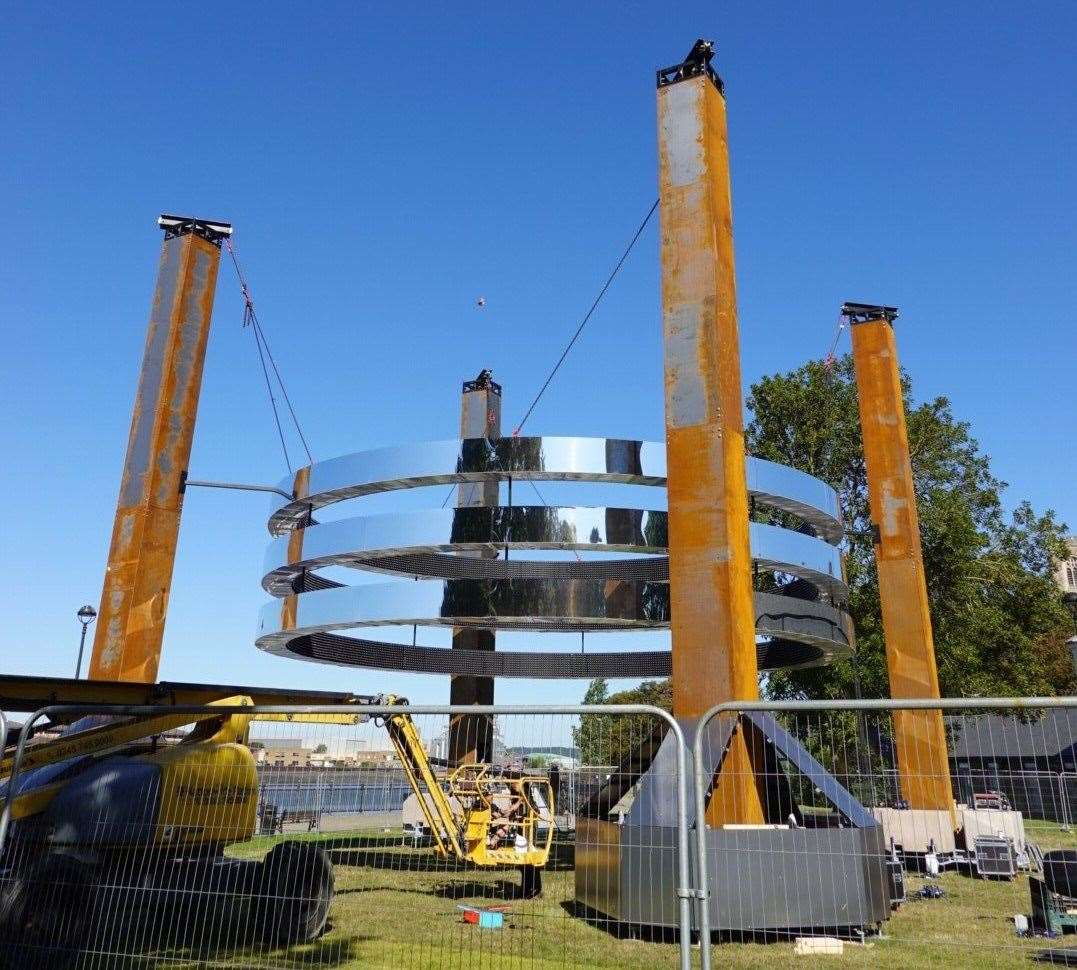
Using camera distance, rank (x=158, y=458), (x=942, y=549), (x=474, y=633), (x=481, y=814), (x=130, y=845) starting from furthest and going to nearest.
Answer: (x=942, y=549)
(x=474, y=633)
(x=158, y=458)
(x=481, y=814)
(x=130, y=845)

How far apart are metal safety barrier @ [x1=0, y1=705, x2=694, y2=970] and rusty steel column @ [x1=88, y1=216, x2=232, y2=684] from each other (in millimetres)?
8573

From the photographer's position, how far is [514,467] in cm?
1997

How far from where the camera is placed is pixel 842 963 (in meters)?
10.6

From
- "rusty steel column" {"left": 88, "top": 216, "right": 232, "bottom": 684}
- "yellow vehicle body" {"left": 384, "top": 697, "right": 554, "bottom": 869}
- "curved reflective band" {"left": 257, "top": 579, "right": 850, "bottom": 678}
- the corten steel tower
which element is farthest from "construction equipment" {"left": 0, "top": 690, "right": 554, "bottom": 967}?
the corten steel tower

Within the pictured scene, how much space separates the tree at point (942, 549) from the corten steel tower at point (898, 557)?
44.9 feet

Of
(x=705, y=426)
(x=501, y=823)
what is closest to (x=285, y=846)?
(x=501, y=823)

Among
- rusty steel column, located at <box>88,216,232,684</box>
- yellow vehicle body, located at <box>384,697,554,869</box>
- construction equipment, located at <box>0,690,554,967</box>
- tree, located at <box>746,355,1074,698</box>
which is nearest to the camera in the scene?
construction equipment, located at <box>0,690,554,967</box>

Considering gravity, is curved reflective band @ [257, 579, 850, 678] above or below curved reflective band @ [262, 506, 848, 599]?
below

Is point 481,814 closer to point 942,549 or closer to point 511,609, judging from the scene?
point 511,609

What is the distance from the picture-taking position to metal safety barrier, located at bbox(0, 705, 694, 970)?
34.3 ft

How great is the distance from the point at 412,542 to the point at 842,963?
12.2 meters

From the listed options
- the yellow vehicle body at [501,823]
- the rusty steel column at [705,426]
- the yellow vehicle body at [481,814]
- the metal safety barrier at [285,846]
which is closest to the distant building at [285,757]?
the metal safety barrier at [285,846]

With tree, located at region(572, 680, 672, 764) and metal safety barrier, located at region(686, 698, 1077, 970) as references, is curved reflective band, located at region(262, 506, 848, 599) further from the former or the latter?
metal safety barrier, located at region(686, 698, 1077, 970)

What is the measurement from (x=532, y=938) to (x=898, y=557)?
1842 cm
